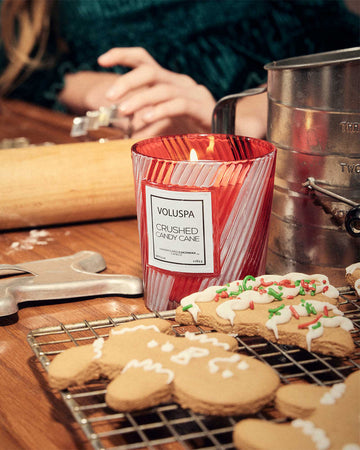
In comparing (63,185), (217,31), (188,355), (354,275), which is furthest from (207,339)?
(217,31)

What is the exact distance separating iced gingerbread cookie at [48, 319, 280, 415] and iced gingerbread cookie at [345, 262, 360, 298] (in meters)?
0.15

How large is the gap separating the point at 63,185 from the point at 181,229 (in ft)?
1.18

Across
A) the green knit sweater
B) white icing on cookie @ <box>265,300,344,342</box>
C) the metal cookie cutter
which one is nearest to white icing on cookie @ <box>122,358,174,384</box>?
white icing on cookie @ <box>265,300,344,342</box>

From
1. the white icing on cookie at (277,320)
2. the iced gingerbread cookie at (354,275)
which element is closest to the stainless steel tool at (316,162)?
the iced gingerbread cookie at (354,275)

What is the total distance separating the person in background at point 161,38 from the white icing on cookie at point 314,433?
962 millimetres

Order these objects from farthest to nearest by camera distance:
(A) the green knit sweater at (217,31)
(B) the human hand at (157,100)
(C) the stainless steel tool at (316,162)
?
(A) the green knit sweater at (217,31) → (B) the human hand at (157,100) → (C) the stainless steel tool at (316,162)

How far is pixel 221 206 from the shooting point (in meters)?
0.53

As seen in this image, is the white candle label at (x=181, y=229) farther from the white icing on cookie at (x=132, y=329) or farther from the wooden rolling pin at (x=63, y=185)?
the wooden rolling pin at (x=63, y=185)

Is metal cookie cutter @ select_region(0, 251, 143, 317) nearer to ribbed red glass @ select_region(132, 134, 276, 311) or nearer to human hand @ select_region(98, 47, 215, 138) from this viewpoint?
ribbed red glass @ select_region(132, 134, 276, 311)

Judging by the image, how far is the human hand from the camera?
1092 mm

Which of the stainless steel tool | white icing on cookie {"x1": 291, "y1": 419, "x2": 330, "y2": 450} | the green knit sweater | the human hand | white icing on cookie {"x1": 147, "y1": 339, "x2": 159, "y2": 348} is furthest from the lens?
the green knit sweater

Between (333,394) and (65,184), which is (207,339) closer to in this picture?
(333,394)

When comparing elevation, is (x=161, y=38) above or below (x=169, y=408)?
above

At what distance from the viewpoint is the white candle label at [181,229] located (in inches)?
20.8
